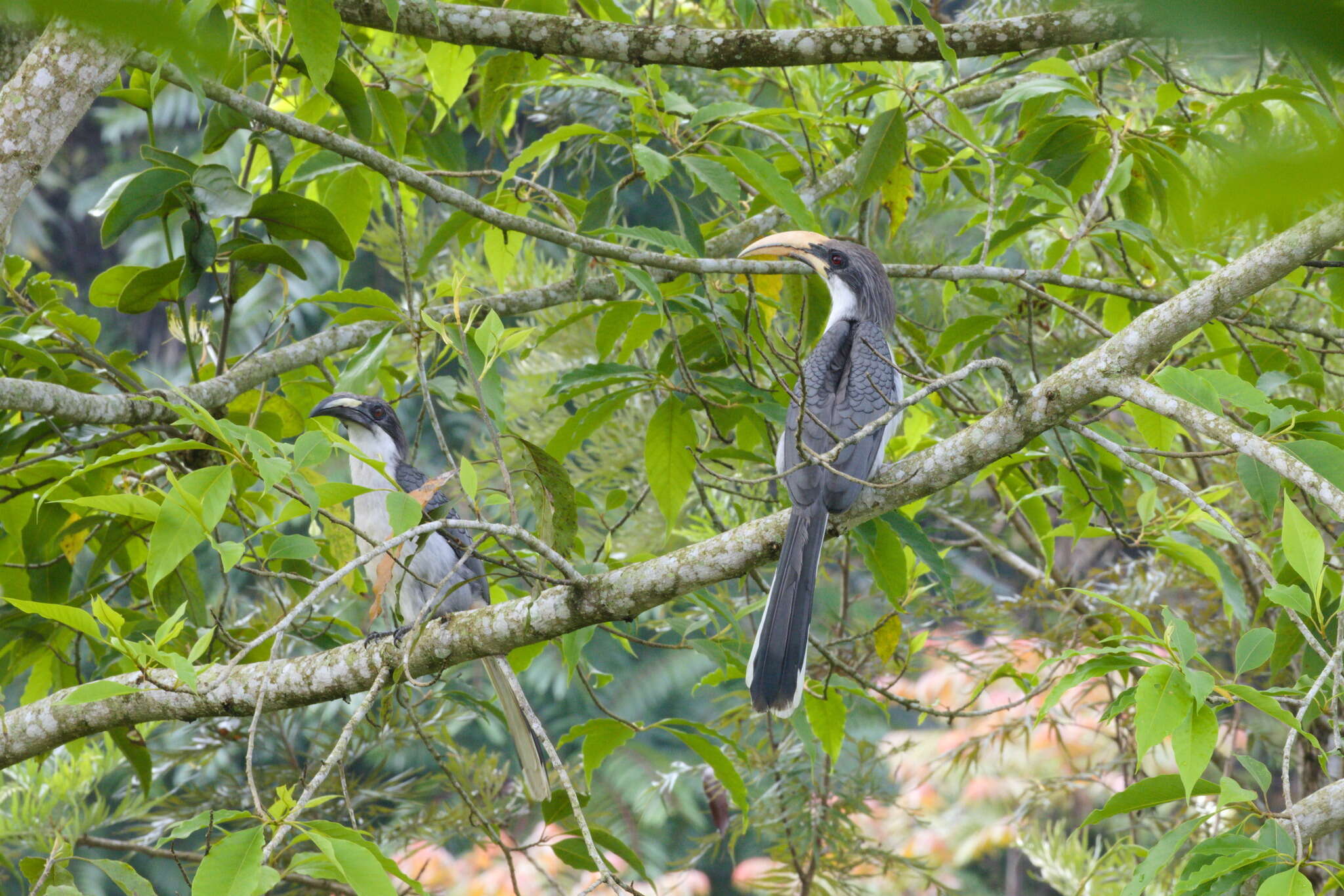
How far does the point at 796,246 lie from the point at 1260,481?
49.3 inches

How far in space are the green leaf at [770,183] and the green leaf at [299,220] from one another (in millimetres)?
861

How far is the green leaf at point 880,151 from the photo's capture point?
2.30 m

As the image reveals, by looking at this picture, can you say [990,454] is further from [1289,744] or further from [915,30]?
[915,30]

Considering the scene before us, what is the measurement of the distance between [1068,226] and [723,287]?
54.4 inches

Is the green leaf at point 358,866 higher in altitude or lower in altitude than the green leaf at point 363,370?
lower

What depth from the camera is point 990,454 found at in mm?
1854

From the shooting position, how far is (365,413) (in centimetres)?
302

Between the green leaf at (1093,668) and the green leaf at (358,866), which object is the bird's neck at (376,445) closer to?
the green leaf at (358,866)

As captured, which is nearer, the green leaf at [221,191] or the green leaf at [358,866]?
the green leaf at [358,866]

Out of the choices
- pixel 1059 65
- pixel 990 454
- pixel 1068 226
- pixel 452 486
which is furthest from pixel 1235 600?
pixel 452 486

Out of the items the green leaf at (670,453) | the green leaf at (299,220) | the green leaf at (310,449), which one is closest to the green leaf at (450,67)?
the green leaf at (299,220)

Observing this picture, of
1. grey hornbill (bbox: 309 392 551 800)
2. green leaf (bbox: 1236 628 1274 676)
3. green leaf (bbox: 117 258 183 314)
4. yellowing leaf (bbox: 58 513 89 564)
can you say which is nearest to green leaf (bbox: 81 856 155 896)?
yellowing leaf (bbox: 58 513 89 564)

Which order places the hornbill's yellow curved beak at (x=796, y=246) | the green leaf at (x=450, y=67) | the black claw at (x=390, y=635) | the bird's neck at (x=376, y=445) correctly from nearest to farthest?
1. the black claw at (x=390, y=635)
2. the green leaf at (x=450, y=67)
3. the hornbill's yellow curved beak at (x=796, y=246)
4. the bird's neck at (x=376, y=445)

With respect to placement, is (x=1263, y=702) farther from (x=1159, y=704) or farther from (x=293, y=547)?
(x=293, y=547)
